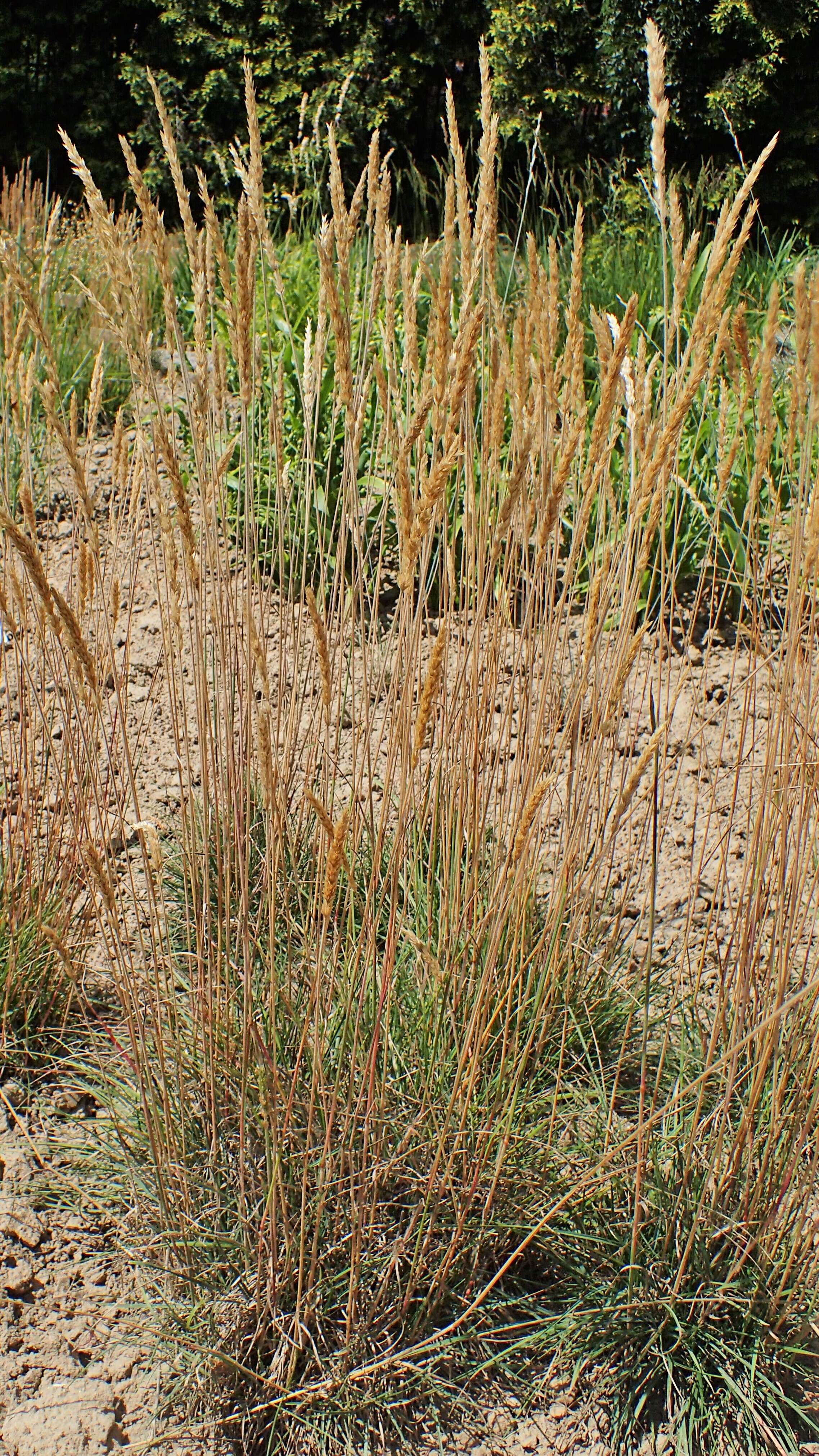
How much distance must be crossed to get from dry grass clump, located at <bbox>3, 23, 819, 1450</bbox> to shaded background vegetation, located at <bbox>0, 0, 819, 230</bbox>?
5.10 meters

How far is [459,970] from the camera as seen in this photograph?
1.69 metres

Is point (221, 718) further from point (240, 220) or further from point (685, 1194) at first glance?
point (685, 1194)

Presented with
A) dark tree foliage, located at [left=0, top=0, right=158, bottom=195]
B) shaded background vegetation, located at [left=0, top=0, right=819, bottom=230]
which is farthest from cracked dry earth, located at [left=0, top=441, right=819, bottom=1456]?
dark tree foliage, located at [left=0, top=0, right=158, bottom=195]

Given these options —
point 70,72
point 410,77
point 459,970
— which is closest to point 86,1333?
point 459,970

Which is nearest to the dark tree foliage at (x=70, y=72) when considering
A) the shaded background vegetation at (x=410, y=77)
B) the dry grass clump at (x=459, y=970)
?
the shaded background vegetation at (x=410, y=77)

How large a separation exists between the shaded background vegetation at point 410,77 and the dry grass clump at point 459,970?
16.7 feet

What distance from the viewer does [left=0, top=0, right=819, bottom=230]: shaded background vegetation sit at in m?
6.79

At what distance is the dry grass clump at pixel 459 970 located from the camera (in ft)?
4.63

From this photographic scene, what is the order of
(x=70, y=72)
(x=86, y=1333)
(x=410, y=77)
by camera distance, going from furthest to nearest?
(x=70, y=72), (x=410, y=77), (x=86, y=1333)

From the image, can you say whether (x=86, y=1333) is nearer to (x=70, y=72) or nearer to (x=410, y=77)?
(x=410, y=77)

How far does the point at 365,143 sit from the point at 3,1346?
7.45m

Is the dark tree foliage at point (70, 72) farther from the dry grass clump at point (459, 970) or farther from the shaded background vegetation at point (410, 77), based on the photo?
the dry grass clump at point (459, 970)

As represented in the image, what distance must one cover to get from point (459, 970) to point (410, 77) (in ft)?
24.7

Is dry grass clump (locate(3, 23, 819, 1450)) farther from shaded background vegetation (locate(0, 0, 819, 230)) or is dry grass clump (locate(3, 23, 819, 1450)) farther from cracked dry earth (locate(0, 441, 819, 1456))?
shaded background vegetation (locate(0, 0, 819, 230))
